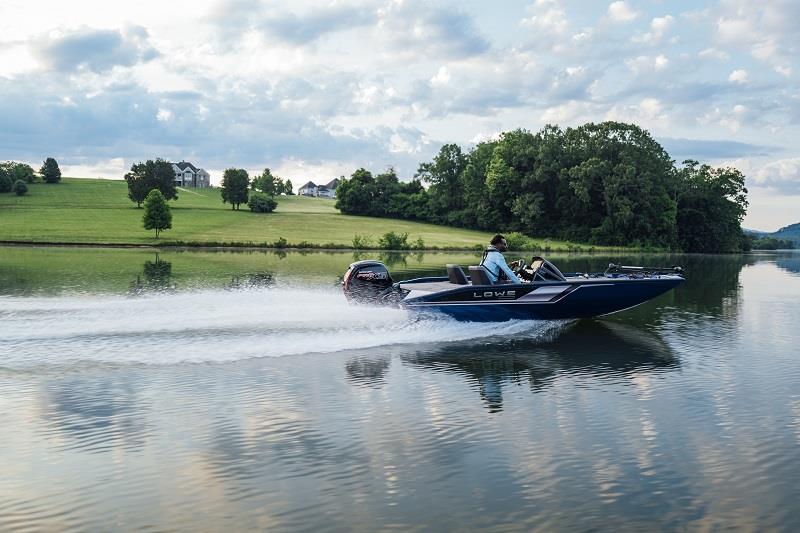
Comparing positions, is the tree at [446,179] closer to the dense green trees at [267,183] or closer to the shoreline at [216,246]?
the shoreline at [216,246]

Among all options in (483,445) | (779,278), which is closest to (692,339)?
(483,445)

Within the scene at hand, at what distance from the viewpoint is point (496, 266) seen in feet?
65.0

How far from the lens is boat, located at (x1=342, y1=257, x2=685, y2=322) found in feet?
62.7

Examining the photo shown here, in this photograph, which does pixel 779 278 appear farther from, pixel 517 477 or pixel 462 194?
pixel 462 194

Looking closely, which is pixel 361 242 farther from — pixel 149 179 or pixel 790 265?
pixel 149 179

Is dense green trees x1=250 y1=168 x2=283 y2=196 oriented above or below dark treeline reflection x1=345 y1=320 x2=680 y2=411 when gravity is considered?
above

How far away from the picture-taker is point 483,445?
9164mm

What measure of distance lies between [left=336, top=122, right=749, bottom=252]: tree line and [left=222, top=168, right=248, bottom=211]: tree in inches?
1020

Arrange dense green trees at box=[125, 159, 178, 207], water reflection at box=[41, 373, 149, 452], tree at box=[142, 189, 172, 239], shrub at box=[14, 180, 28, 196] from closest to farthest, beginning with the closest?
water reflection at box=[41, 373, 149, 452]
tree at box=[142, 189, 172, 239]
dense green trees at box=[125, 159, 178, 207]
shrub at box=[14, 180, 28, 196]

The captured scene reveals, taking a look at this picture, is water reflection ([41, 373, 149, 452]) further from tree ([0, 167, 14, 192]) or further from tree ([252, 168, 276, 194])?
tree ([252, 168, 276, 194])

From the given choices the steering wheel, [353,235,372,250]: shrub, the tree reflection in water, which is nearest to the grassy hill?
[353,235,372,250]: shrub

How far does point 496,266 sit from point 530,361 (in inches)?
199

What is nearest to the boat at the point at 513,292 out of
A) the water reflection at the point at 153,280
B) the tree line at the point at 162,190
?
the water reflection at the point at 153,280

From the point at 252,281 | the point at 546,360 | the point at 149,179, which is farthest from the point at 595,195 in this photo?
the point at 546,360
